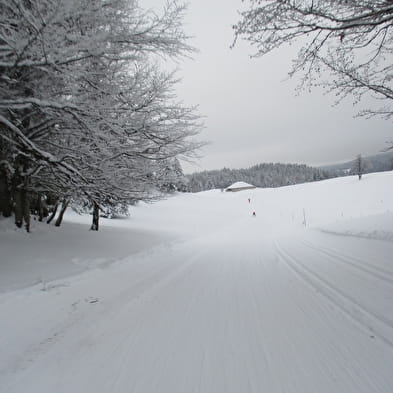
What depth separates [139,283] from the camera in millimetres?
4316

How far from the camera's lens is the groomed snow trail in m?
1.84

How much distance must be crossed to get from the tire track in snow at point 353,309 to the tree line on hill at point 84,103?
13.7ft

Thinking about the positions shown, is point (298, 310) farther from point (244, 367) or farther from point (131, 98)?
point (131, 98)

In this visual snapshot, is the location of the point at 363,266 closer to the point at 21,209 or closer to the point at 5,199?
the point at 21,209

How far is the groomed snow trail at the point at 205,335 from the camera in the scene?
6.03ft

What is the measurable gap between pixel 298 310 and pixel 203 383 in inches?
67.3

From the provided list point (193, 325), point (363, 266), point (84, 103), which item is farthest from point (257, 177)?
point (193, 325)

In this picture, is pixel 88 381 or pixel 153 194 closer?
pixel 88 381

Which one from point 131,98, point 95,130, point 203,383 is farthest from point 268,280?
point 131,98

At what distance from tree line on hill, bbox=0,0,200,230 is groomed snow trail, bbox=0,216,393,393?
2.72 metres

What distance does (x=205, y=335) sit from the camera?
8.11ft

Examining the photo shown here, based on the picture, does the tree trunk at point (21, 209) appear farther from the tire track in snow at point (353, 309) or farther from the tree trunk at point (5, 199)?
the tire track in snow at point (353, 309)

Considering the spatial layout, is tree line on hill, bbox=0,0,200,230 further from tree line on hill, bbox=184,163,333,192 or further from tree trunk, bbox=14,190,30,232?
tree line on hill, bbox=184,163,333,192

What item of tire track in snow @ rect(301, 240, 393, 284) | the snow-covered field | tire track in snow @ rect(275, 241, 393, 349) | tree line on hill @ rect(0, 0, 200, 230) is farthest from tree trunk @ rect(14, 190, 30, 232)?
tire track in snow @ rect(301, 240, 393, 284)
